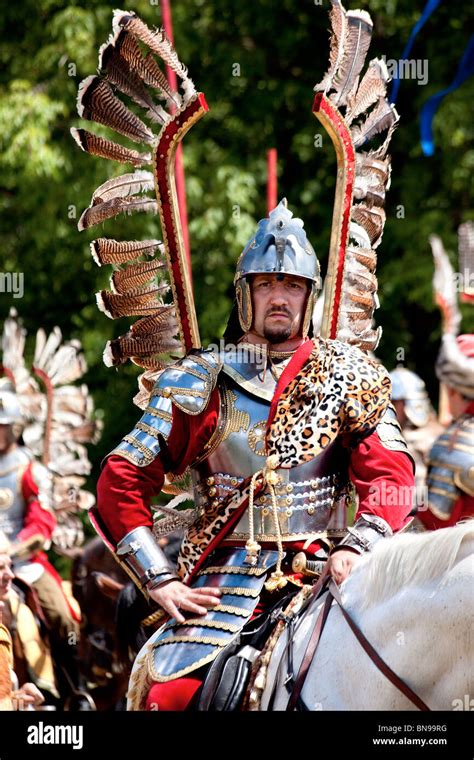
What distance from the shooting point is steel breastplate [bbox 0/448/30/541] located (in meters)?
10.3

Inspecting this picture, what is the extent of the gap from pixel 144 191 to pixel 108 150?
0.67 ft

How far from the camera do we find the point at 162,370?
5648mm

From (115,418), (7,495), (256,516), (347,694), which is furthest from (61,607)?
(347,694)

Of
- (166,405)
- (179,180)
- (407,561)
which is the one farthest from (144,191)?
(179,180)

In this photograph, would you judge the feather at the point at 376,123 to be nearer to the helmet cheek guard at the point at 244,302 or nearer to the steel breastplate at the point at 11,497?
the helmet cheek guard at the point at 244,302

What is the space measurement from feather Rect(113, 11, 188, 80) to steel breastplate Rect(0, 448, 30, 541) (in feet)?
17.6

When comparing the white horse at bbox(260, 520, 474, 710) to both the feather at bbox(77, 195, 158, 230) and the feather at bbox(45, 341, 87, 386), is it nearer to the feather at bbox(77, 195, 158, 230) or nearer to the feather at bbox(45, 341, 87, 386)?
the feather at bbox(77, 195, 158, 230)

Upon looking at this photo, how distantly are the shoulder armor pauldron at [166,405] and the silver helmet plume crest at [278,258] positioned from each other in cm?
28

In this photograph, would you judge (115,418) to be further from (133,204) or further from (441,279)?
(133,204)

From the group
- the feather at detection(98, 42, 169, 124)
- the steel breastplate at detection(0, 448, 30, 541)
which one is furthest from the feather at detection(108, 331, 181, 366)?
the steel breastplate at detection(0, 448, 30, 541)

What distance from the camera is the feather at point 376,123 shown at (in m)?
5.76

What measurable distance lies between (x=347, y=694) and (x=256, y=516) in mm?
875

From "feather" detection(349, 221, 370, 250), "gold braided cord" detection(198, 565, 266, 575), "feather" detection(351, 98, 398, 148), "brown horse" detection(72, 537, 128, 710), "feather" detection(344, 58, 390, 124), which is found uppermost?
"feather" detection(344, 58, 390, 124)

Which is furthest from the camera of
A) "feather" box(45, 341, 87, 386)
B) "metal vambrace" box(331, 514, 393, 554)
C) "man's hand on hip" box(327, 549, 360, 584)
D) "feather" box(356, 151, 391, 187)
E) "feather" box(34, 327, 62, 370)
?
"feather" box(34, 327, 62, 370)
